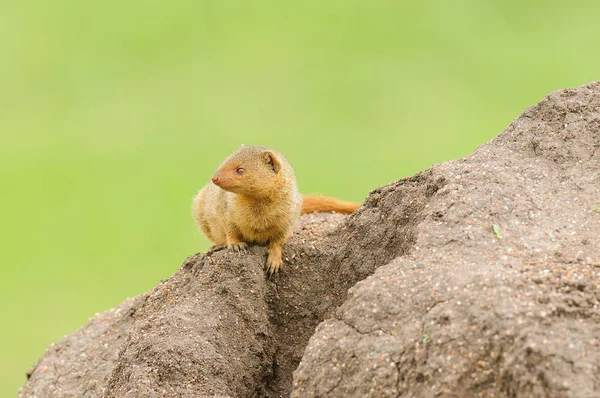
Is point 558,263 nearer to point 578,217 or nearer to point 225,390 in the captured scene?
point 578,217

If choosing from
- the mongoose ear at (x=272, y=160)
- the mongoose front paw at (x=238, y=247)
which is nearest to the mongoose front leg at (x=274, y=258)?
the mongoose front paw at (x=238, y=247)

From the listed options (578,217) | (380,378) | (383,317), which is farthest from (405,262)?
(578,217)

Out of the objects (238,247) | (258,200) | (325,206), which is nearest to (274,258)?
(238,247)

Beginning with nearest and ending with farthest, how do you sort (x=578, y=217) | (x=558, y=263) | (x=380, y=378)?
(x=380, y=378)
(x=558, y=263)
(x=578, y=217)

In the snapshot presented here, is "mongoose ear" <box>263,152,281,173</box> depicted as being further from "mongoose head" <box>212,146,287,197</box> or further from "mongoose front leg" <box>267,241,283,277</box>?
"mongoose front leg" <box>267,241,283,277</box>

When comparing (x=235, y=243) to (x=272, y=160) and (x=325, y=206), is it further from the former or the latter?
(x=325, y=206)

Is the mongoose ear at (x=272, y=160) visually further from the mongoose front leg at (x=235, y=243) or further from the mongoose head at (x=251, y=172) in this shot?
the mongoose front leg at (x=235, y=243)

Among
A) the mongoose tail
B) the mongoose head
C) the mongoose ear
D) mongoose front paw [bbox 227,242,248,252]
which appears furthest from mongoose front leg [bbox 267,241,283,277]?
the mongoose tail
